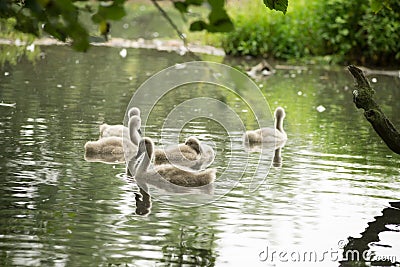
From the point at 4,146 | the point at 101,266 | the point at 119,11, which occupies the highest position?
the point at 119,11

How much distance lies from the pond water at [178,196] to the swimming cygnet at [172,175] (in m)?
0.22

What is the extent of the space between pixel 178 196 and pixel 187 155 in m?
1.68

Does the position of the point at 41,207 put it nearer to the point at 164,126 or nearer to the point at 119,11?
the point at 119,11

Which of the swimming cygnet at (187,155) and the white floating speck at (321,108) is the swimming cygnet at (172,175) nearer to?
the swimming cygnet at (187,155)

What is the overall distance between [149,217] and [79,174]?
5.77 ft

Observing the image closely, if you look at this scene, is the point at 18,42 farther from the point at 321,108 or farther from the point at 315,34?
the point at 321,108

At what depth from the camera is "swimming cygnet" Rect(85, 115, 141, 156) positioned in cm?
985

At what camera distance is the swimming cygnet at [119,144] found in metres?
9.85

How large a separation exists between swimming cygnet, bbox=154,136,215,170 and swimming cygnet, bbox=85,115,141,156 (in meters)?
0.38

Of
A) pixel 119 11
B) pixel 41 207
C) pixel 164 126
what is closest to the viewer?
pixel 119 11

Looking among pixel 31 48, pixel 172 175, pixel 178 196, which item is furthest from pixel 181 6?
pixel 31 48

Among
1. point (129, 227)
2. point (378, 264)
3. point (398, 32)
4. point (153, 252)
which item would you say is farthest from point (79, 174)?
point (398, 32)

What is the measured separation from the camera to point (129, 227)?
6.84m

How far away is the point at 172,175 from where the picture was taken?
869cm
